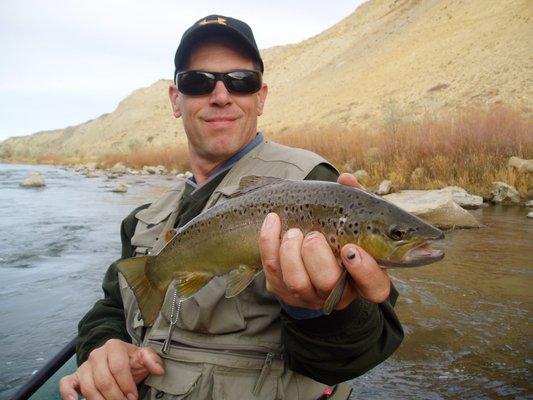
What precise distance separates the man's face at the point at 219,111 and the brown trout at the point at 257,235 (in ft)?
2.33

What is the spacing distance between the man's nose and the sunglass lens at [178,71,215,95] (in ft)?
0.12

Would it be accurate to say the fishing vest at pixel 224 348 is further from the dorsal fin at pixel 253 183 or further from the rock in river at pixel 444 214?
the rock in river at pixel 444 214

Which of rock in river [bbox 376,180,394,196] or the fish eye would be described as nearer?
the fish eye

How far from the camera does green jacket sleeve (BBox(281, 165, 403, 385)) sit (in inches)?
77.6

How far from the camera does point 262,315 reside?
231 cm

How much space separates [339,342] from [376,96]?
4160 cm

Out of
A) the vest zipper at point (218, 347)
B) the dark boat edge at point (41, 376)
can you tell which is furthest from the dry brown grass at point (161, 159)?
the vest zipper at point (218, 347)

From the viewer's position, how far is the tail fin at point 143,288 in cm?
249

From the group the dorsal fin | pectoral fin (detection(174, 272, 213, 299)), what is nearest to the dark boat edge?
pectoral fin (detection(174, 272, 213, 299))

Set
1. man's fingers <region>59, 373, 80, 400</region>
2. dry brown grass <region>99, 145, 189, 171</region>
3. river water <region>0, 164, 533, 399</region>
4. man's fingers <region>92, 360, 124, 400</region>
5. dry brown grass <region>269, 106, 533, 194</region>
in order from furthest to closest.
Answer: dry brown grass <region>99, 145, 189, 171</region> → dry brown grass <region>269, 106, 533, 194</region> → river water <region>0, 164, 533, 399</region> → man's fingers <region>59, 373, 80, 400</region> → man's fingers <region>92, 360, 124, 400</region>

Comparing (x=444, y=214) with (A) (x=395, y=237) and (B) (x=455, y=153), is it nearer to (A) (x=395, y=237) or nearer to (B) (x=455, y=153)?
(B) (x=455, y=153)

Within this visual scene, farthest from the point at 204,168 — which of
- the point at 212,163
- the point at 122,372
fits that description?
the point at 122,372

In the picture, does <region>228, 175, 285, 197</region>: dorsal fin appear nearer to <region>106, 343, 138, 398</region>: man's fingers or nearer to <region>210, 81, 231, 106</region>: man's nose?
<region>210, 81, 231, 106</region>: man's nose

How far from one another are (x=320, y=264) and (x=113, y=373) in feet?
4.27
